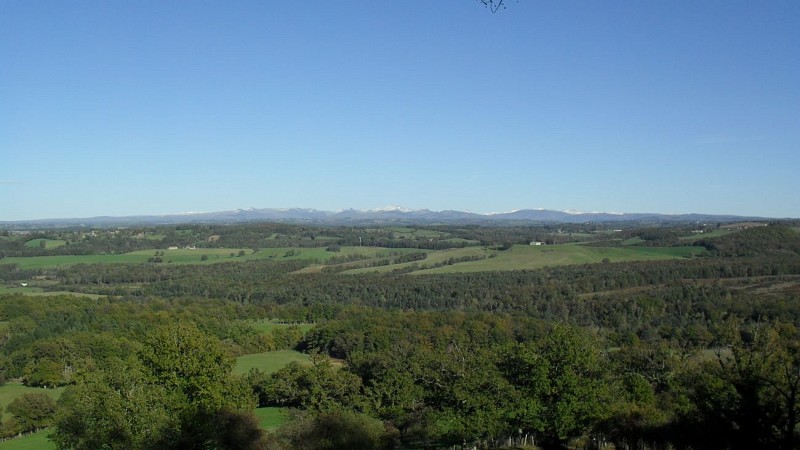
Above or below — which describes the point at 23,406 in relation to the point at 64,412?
below

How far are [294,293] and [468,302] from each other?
28903 mm

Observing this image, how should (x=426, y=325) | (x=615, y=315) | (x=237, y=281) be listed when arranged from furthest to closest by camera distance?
(x=237, y=281) → (x=615, y=315) → (x=426, y=325)

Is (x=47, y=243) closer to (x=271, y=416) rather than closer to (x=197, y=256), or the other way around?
(x=197, y=256)

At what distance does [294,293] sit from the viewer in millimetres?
96250

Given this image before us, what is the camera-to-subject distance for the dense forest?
21938 millimetres

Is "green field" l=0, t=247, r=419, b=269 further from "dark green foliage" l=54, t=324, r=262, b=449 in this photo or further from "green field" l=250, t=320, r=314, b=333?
"dark green foliage" l=54, t=324, r=262, b=449

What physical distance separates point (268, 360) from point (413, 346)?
15.6 m

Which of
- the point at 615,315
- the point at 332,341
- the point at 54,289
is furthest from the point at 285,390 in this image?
the point at 54,289

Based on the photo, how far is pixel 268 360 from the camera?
5797 cm

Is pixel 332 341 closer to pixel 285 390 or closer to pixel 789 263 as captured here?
pixel 285 390

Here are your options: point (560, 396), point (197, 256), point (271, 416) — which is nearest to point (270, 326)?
point (271, 416)

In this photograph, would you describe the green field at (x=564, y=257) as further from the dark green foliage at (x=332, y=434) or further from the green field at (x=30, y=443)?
the dark green foliage at (x=332, y=434)

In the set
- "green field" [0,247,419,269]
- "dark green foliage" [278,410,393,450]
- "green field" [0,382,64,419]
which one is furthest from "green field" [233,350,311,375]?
"green field" [0,247,419,269]

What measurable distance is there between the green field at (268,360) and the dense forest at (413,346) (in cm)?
218
